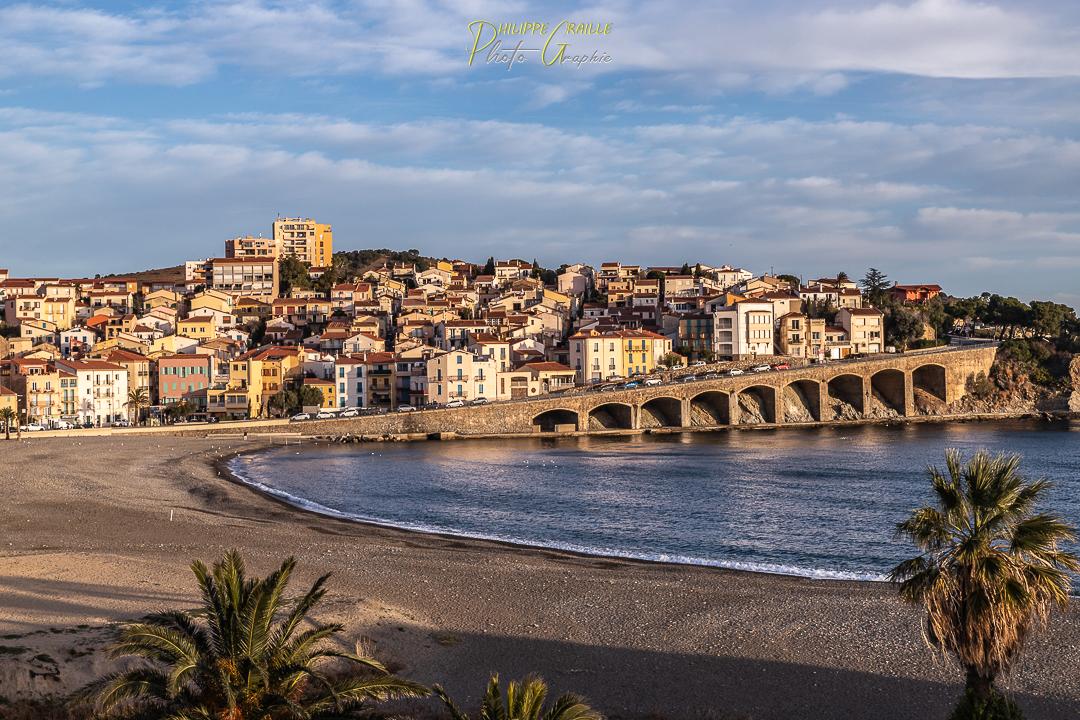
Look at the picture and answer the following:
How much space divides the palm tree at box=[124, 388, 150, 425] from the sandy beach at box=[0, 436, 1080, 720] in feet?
173

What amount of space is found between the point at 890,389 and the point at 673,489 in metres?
55.9

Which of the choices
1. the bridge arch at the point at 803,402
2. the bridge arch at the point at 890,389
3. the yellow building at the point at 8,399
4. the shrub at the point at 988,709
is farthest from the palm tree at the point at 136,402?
the shrub at the point at 988,709

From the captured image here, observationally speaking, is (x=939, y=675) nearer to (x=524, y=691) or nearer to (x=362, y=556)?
(x=524, y=691)

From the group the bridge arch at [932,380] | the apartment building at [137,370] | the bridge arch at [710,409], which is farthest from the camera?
the bridge arch at [932,380]

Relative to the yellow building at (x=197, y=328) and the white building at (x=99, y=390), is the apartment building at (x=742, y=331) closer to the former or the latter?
the yellow building at (x=197, y=328)

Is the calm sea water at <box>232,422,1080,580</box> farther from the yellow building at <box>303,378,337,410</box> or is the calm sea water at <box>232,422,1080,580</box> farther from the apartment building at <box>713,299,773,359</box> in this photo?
the apartment building at <box>713,299,773,359</box>

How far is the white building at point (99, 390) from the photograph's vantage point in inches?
3361

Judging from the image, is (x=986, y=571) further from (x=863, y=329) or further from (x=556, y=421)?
(x=863, y=329)

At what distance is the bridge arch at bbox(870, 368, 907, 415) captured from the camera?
317ft

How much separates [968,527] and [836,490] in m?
35.2

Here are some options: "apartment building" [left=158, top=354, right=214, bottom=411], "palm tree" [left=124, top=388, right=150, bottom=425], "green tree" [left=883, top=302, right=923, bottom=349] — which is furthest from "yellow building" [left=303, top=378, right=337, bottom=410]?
"green tree" [left=883, top=302, right=923, bottom=349]

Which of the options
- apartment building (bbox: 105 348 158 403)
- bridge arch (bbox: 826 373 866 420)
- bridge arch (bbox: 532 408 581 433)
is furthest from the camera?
bridge arch (bbox: 826 373 866 420)

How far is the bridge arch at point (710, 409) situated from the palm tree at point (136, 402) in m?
46.2

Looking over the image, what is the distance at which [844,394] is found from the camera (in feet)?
319
